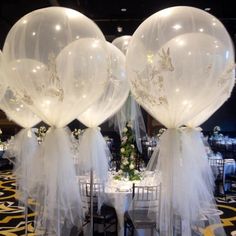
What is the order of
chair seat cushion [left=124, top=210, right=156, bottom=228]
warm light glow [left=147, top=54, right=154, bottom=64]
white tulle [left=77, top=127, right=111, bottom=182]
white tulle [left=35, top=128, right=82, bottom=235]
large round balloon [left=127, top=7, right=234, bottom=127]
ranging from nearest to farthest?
large round balloon [left=127, top=7, right=234, bottom=127], warm light glow [left=147, top=54, right=154, bottom=64], white tulle [left=35, top=128, right=82, bottom=235], white tulle [left=77, top=127, right=111, bottom=182], chair seat cushion [left=124, top=210, right=156, bottom=228]

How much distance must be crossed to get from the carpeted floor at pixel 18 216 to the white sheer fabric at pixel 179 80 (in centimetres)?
239

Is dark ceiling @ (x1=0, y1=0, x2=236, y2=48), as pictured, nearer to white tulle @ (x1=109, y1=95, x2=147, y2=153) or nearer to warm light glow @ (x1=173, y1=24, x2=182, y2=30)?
white tulle @ (x1=109, y1=95, x2=147, y2=153)

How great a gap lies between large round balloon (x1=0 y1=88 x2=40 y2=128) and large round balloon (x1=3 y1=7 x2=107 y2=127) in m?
1.57

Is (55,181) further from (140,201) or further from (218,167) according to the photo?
(218,167)

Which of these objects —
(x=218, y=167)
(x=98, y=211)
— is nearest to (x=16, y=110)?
(x=98, y=211)

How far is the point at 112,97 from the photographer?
3824mm

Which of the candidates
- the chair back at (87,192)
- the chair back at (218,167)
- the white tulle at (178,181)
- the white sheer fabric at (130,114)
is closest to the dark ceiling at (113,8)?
the white sheer fabric at (130,114)

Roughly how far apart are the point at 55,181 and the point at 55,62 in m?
1.02

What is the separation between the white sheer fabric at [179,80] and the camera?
2.55 metres

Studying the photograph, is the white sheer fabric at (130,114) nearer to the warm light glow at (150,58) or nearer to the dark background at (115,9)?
the warm light glow at (150,58)

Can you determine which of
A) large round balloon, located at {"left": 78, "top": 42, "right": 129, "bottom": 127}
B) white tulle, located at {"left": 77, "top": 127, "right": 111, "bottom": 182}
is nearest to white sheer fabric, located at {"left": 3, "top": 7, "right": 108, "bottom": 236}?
white tulle, located at {"left": 77, "top": 127, "right": 111, "bottom": 182}

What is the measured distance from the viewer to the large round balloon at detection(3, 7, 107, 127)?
2713 millimetres

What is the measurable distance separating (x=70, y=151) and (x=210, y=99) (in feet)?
4.33

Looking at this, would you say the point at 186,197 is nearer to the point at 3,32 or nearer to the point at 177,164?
the point at 177,164
